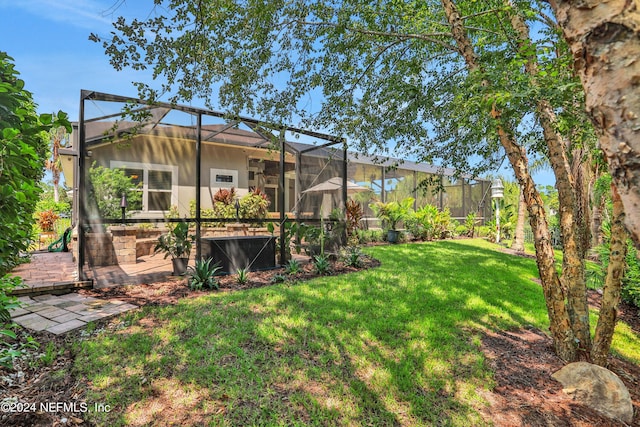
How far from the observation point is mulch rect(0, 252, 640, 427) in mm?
2387

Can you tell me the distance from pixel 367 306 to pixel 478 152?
335 cm

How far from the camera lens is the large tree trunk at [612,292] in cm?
285

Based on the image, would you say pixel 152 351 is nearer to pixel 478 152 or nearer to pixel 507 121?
pixel 507 121

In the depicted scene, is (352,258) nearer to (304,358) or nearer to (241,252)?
(241,252)

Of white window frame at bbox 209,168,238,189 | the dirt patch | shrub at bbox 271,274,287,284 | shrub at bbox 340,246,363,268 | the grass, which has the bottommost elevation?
the dirt patch

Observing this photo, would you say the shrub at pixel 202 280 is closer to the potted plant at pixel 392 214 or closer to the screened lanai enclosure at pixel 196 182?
the screened lanai enclosure at pixel 196 182

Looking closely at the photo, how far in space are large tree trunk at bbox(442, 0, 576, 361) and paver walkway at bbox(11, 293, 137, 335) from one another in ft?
17.5

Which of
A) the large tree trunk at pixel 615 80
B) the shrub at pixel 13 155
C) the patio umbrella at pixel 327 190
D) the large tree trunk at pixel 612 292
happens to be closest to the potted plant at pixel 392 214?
the patio umbrella at pixel 327 190

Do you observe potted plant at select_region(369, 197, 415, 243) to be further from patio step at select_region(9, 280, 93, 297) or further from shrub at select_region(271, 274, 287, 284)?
patio step at select_region(9, 280, 93, 297)

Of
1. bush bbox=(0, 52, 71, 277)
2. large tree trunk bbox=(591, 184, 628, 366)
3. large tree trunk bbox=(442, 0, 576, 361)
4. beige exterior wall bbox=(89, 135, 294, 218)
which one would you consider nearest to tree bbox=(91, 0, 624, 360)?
large tree trunk bbox=(442, 0, 576, 361)

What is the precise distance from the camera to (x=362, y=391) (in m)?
2.66

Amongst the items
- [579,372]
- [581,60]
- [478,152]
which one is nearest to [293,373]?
[579,372]

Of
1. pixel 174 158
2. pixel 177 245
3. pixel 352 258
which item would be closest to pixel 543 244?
pixel 352 258

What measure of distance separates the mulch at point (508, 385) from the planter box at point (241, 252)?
2.51m
